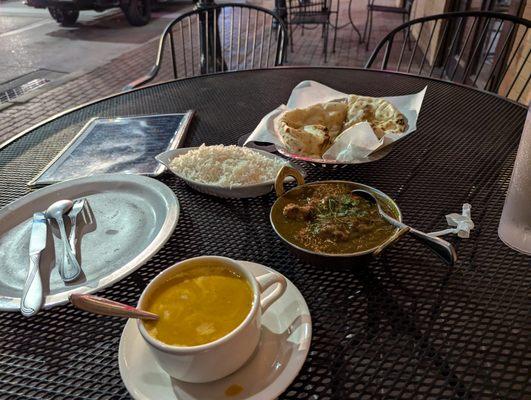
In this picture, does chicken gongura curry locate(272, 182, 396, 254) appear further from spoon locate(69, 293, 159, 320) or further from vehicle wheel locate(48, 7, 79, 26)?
vehicle wheel locate(48, 7, 79, 26)

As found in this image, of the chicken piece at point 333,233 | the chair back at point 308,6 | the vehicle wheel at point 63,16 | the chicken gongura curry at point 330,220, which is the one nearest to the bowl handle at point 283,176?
the chicken gongura curry at point 330,220

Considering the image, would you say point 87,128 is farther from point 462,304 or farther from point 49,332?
point 462,304

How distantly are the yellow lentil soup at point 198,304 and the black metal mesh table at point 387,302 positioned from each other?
141 mm

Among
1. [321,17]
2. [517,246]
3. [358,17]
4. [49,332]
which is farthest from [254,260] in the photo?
[358,17]

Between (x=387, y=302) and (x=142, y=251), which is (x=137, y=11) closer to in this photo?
(x=142, y=251)

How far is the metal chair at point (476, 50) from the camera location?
1.92 metres

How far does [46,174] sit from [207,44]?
1765 millimetres

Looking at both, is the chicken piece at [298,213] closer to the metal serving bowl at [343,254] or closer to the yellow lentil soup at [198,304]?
the metal serving bowl at [343,254]

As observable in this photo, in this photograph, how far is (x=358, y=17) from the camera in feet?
25.9

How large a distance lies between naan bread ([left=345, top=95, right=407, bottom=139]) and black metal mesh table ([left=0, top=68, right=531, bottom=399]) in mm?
68

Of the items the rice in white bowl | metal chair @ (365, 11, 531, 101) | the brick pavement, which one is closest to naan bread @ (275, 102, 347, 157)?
the rice in white bowl

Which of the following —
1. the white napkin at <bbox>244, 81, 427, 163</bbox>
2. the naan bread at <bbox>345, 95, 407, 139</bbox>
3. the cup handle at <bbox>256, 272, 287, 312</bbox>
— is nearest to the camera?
the cup handle at <bbox>256, 272, 287, 312</bbox>

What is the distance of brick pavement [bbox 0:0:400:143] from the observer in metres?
4.02

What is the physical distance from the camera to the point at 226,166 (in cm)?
103
